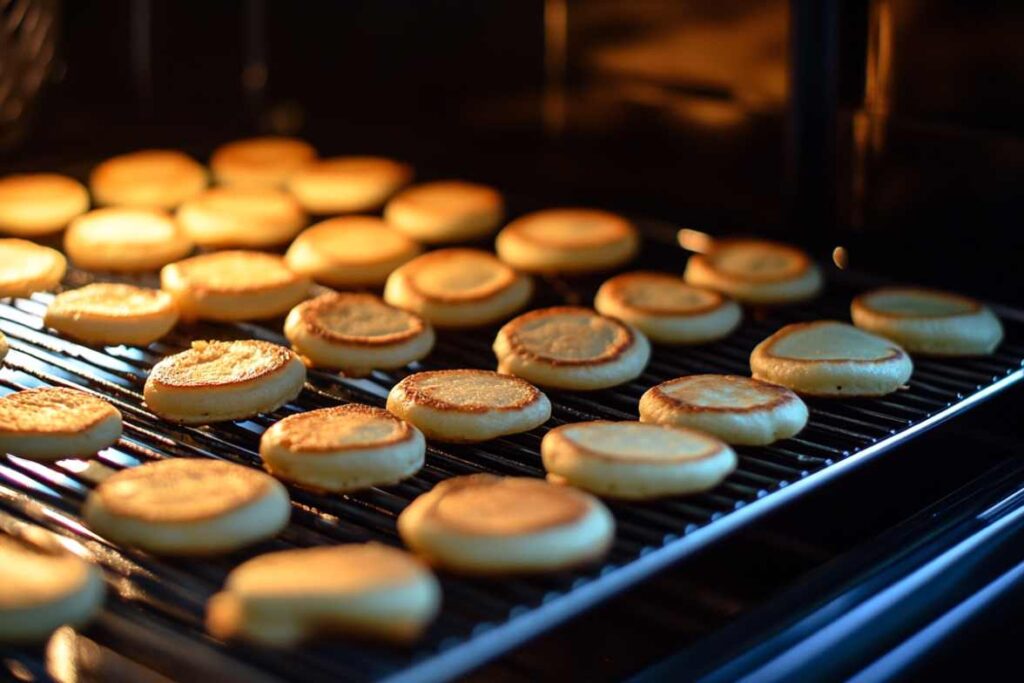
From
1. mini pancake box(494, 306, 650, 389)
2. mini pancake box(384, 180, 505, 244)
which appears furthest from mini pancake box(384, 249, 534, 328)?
mini pancake box(384, 180, 505, 244)

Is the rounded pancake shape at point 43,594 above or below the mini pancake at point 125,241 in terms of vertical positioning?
below

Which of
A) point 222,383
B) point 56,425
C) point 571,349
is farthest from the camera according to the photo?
point 571,349

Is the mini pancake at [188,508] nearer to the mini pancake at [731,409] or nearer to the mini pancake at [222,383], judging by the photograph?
the mini pancake at [222,383]

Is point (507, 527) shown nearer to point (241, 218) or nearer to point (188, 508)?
point (188, 508)

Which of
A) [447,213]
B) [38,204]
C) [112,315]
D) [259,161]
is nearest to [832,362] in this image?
[447,213]

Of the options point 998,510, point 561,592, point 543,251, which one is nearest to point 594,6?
point 543,251

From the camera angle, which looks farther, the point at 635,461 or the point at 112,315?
the point at 112,315

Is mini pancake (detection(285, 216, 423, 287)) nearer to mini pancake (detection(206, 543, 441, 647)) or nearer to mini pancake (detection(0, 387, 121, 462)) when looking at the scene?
mini pancake (detection(0, 387, 121, 462))

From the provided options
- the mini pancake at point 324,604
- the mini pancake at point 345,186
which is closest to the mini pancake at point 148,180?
the mini pancake at point 345,186
